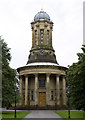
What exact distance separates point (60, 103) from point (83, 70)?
128 ft

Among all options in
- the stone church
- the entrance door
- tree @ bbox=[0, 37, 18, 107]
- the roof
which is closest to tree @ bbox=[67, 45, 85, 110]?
tree @ bbox=[0, 37, 18, 107]

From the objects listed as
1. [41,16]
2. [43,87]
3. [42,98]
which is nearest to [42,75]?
[43,87]

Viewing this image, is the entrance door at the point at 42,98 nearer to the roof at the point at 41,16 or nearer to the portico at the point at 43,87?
the portico at the point at 43,87

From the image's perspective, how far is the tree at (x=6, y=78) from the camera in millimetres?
29528

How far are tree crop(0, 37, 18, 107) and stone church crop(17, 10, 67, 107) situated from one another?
2112 centimetres

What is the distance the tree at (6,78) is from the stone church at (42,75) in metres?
21.1

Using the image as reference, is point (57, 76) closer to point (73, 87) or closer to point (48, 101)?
point (48, 101)

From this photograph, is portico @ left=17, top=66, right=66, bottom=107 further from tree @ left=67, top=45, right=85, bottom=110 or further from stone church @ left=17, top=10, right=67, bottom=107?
tree @ left=67, top=45, right=85, bottom=110

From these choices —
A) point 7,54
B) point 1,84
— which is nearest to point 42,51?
point 7,54

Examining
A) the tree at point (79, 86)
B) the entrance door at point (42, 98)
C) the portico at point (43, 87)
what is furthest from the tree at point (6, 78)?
the entrance door at point (42, 98)

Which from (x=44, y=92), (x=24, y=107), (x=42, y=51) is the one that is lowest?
(x=24, y=107)

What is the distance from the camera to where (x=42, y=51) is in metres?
62.5

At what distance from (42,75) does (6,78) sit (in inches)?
1092

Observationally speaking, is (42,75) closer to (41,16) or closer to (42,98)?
(42,98)
